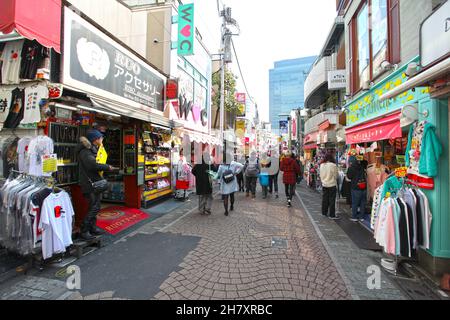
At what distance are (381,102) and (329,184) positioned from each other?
2.66m

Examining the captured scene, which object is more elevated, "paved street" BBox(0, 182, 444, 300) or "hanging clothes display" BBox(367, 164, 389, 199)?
"hanging clothes display" BBox(367, 164, 389, 199)

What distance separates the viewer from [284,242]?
15.8 feet

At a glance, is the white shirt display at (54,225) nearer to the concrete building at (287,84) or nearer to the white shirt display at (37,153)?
the white shirt display at (37,153)

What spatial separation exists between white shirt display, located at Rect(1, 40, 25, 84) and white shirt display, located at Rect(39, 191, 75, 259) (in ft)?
8.65

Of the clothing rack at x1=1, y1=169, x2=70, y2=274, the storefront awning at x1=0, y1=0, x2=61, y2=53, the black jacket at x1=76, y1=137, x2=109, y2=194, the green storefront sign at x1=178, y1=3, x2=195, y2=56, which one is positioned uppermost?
the green storefront sign at x1=178, y1=3, x2=195, y2=56

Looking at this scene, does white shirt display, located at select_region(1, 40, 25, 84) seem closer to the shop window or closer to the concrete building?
the shop window

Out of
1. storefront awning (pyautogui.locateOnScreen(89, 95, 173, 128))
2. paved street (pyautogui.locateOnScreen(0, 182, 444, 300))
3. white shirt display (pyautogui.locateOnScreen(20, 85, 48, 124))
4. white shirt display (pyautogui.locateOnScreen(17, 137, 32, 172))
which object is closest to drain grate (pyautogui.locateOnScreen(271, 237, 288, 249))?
paved street (pyautogui.locateOnScreen(0, 182, 444, 300))

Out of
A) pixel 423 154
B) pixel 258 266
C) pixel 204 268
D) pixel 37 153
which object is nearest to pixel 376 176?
pixel 423 154

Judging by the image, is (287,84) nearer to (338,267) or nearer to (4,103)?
(338,267)

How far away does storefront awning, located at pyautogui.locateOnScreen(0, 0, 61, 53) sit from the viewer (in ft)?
12.1

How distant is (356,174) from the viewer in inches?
248

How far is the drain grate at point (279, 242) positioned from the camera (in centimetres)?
458

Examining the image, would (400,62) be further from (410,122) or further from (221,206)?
(221,206)

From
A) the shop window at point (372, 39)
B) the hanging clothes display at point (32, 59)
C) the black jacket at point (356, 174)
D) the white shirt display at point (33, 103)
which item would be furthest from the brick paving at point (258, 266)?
the shop window at point (372, 39)
